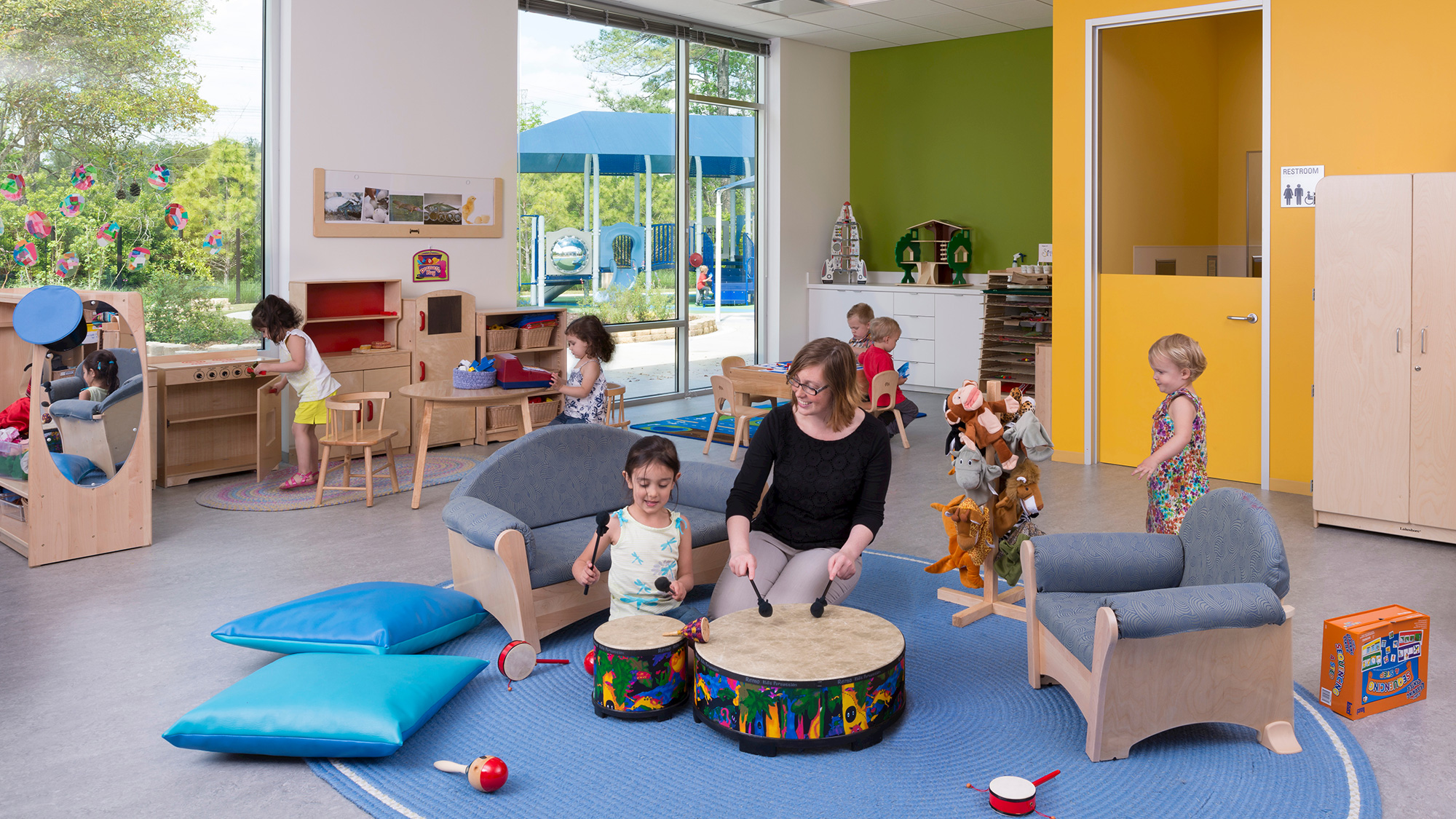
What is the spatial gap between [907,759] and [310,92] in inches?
258

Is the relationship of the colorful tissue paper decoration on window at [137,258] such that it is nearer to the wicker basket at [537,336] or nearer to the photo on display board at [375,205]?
the photo on display board at [375,205]

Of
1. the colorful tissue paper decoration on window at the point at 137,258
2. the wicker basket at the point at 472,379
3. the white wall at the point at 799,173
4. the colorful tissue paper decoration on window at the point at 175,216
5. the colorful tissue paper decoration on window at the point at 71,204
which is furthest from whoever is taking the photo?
the white wall at the point at 799,173

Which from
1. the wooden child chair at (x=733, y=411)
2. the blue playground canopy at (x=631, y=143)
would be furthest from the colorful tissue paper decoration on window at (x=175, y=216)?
the wooden child chair at (x=733, y=411)

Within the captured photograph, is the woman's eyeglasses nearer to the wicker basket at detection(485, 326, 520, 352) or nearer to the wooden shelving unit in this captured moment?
the wicker basket at detection(485, 326, 520, 352)

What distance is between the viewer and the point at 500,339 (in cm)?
890

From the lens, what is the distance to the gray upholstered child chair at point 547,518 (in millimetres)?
4090

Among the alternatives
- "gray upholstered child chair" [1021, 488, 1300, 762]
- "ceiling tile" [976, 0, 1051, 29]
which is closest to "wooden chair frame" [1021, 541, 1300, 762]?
"gray upholstered child chair" [1021, 488, 1300, 762]

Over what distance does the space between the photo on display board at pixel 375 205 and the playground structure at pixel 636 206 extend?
168 centimetres

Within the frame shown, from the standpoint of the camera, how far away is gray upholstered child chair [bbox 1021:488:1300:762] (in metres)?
3.16

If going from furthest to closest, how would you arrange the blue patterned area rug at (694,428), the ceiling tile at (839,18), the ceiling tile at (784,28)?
the ceiling tile at (784,28) → the ceiling tile at (839,18) → the blue patterned area rug at (694,428)

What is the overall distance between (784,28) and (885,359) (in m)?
4.65

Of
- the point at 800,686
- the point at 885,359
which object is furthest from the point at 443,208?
the point at 800,686

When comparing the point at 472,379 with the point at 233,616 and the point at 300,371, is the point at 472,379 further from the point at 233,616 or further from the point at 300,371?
the point at 233,616

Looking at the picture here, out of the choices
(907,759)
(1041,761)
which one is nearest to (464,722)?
(907,759)
